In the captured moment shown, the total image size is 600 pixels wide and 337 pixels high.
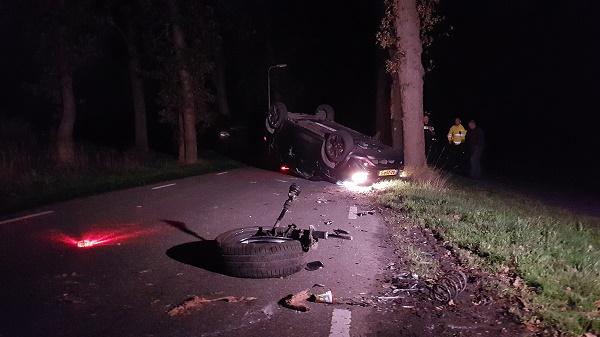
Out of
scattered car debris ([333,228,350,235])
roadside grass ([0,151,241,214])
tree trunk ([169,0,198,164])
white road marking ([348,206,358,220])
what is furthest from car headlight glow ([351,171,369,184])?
tree trunk ([169,0,198,164])

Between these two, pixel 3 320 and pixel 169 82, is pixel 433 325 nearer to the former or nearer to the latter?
pixel 3 320

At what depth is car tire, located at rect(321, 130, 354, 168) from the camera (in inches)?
520

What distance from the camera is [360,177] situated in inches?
523

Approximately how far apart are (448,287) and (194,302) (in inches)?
102

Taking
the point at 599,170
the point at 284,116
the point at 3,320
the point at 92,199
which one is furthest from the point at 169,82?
the point at 599,170

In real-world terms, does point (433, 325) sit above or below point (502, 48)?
below

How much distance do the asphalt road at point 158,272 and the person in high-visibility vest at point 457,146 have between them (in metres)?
9.11

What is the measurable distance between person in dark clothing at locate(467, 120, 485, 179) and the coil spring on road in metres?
13.2

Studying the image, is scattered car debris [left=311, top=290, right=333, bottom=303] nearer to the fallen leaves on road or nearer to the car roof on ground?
the fallen leaves on road

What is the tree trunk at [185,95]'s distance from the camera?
1986 cm

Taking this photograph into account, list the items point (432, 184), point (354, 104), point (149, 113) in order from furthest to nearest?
point (354, 104) → point (149, 113) → point (432, 184)

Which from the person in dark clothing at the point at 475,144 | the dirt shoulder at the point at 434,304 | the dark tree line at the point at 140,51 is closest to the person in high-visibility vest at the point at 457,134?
the person in dark clothing at the point at 475,144

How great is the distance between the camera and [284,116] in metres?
15.1

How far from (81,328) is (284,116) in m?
10.8
